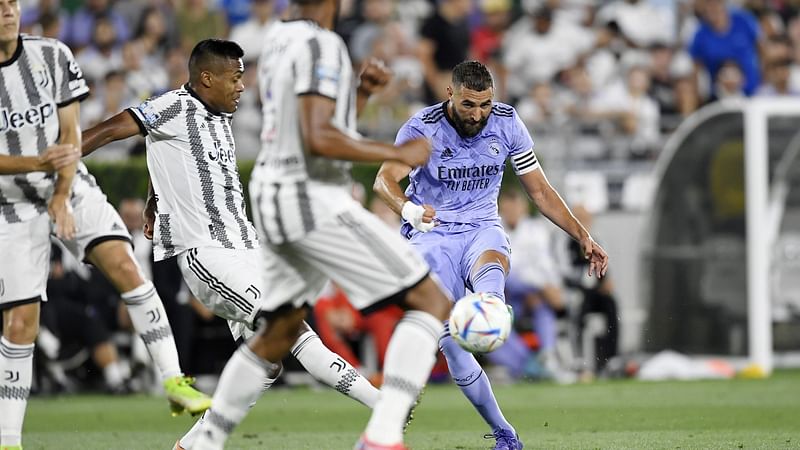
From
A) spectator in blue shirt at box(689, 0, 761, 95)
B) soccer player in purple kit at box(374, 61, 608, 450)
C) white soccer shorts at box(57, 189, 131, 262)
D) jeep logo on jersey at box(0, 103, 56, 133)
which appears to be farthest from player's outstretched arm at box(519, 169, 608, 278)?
spectator in blue shirt at box(689, 0, 761, 95)

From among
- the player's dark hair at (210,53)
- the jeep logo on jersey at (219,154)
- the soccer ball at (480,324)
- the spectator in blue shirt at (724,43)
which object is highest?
the player's dark hair at (210,53)

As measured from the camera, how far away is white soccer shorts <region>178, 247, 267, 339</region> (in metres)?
8.73

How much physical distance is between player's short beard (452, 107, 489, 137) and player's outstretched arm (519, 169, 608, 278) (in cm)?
45

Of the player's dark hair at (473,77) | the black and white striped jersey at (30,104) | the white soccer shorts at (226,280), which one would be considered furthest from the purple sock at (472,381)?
the black and white striped jersey at (30,104)

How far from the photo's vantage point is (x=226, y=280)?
28.8 feet

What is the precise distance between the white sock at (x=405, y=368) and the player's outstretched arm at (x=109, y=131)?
2.81 meters

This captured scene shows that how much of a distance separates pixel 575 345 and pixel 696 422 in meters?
6.56

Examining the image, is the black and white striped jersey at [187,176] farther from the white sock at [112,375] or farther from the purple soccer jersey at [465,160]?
the white sock at [112,375]

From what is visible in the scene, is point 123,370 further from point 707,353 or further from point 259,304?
point 259,304

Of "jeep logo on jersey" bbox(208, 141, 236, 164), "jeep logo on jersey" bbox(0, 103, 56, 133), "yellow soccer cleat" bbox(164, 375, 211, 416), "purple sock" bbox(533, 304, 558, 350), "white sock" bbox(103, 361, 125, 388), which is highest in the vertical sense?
"jeep logo on jersey" bbox(0, 103, 56, 133)

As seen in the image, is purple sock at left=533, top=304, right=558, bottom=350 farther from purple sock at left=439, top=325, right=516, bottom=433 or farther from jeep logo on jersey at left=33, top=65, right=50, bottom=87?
jeep logo on jersey at left=33, top=65, right=50, bottom=87

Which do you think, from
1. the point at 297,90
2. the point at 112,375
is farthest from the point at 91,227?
the point at 112,375

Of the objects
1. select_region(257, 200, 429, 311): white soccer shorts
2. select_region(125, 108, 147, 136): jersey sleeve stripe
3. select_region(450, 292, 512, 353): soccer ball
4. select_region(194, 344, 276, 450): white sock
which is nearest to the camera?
select_region(257, 200, 429, 311): white soccer shorts

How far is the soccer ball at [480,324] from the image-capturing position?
7.79 meters
